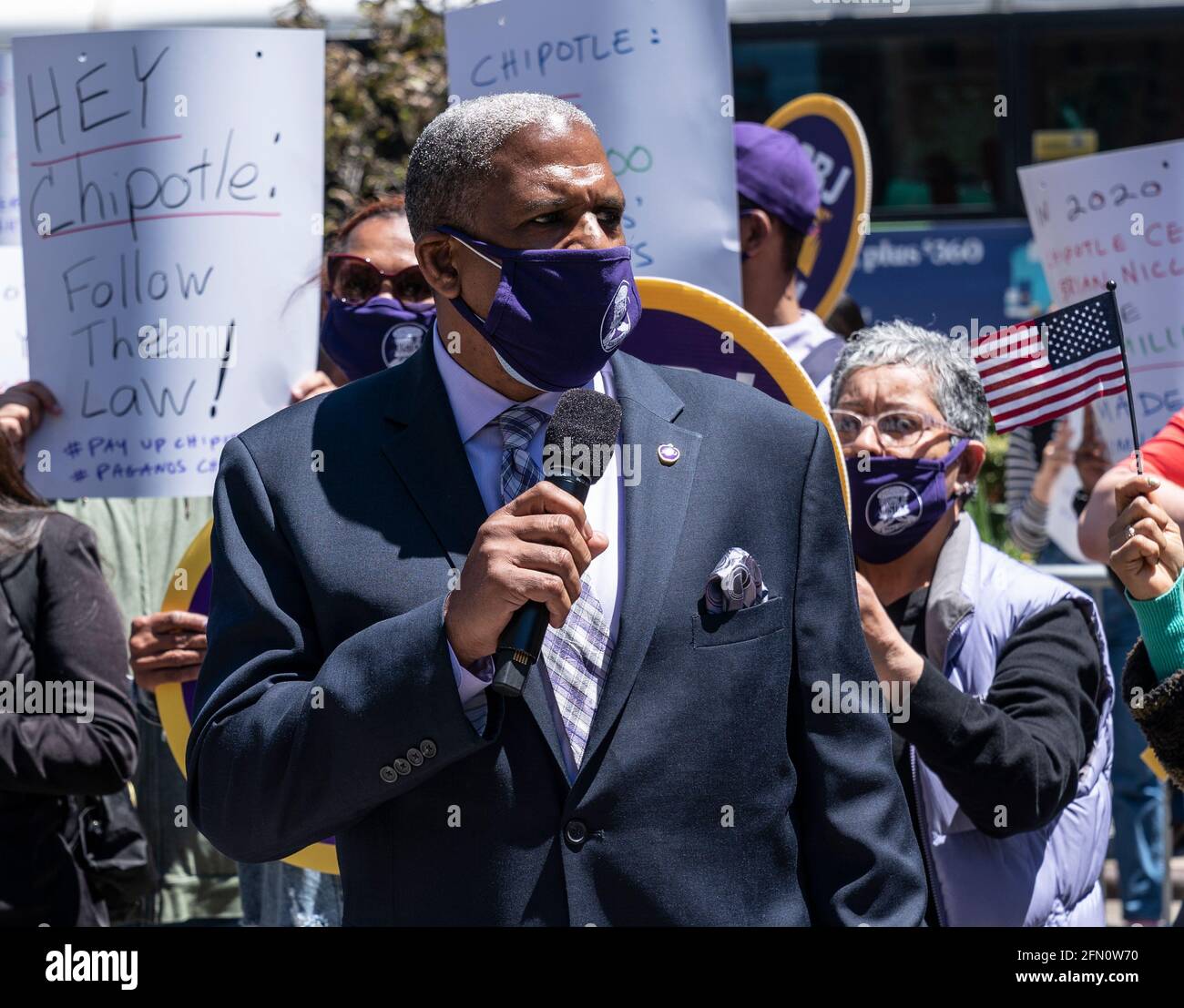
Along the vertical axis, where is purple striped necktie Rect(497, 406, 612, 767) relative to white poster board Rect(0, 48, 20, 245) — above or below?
below

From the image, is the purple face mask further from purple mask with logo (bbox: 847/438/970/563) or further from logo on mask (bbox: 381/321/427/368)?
logo on mask (bbox: 381/321/427/368)

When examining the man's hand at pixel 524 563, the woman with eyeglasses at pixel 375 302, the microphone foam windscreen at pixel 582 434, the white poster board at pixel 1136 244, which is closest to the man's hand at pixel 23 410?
the woman with eyeglasses at pixel 375 302

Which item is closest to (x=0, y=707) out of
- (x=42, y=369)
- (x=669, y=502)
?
(x=42, y=369)

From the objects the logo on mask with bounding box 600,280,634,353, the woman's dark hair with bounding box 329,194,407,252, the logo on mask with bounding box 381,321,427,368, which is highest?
the woman's dark hair with bounding box 329,194,407,252

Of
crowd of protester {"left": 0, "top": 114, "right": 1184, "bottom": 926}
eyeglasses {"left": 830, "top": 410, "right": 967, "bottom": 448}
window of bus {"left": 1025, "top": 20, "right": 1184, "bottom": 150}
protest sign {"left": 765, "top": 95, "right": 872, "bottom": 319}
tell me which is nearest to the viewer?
crowd of protester {"left": 0, "top": 114, "right": 1184, "bottom": 926}

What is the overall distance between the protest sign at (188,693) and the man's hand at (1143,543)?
5.25ft

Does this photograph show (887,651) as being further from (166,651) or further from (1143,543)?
(166,651)

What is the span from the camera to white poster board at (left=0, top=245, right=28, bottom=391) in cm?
483

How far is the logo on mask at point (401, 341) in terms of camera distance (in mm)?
3789

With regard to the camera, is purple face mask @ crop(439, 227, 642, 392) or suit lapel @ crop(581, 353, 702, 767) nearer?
suit lapel @ crop(581, 353, 702, 767)

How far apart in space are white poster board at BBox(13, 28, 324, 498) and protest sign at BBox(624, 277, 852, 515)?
110 cm

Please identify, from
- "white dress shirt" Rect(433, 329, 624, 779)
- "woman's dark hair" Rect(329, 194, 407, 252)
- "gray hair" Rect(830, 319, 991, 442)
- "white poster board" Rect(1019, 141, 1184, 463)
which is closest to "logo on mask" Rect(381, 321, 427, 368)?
"woman's dark hair" Rect(329, 194, 407, 252)

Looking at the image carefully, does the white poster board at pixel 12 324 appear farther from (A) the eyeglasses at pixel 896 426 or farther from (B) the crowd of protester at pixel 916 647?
(A) the eyeglasses at pixel 896 426
